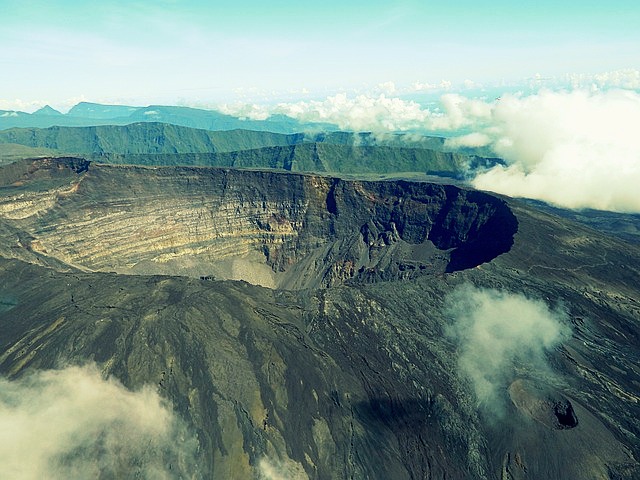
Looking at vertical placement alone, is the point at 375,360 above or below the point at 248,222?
above

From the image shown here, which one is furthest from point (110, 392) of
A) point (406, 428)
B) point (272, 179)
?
point (272, 179)

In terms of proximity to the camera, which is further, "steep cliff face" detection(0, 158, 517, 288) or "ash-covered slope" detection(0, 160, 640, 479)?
"steep cliff face" detection(0, 158, 517, 288)

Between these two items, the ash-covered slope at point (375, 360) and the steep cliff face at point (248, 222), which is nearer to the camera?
the ash-covered slope at point (375, 360)

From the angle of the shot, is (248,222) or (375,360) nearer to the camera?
(375,360)
